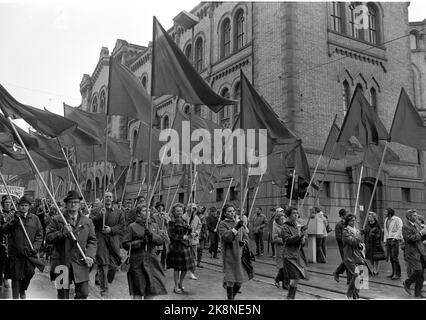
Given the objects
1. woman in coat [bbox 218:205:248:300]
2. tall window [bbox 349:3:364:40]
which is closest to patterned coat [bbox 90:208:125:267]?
woman in coat [bbox 218:205:248:300]

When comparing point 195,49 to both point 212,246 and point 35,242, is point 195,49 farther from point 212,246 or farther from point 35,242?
point 35,242

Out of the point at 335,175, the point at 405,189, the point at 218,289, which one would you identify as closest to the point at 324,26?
the point at 335,175

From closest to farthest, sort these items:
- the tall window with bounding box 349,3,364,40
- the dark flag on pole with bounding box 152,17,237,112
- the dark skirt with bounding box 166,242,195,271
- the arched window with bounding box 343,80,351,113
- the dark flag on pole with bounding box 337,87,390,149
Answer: the dark flag on pole with bounding box 152,17,237,112, the dark skirt with bounding box 166,242,195,271, the dark flag on pole with bounding box 337,87,390,149, the arched window with bounding box 343,80,351,113, the tall window with bounding box 349,3,364,40

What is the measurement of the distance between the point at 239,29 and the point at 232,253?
17.9 m

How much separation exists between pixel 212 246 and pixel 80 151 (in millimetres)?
5657

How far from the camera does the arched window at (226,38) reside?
2352 cm

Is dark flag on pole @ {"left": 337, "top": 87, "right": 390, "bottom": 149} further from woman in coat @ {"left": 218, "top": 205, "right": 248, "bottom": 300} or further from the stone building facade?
the stone building facade

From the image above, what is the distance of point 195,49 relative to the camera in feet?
87.2

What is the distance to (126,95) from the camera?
814 cm

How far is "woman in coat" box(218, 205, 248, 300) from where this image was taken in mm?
6988

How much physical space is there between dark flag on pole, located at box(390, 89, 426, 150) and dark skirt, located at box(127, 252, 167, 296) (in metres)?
6.51

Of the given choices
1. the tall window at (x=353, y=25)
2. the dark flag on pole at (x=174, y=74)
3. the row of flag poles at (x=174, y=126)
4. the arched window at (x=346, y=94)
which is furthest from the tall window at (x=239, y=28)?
the dark flag on pole at (x=174, y=74)

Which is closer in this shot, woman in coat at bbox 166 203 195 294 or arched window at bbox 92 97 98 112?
woman in coat at bbox 166 203 195 294

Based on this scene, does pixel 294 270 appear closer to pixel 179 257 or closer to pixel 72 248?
pixel 179 257
